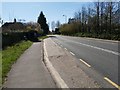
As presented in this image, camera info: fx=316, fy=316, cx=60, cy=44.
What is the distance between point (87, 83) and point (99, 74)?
2.80 metres

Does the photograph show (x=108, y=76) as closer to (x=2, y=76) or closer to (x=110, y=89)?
(x=110, y=89)

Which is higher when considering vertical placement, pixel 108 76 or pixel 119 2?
pixel 119 2

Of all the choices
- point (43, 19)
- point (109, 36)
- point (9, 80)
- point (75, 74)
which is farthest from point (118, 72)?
point (43, 19)

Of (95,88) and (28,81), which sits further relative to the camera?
(28,81)

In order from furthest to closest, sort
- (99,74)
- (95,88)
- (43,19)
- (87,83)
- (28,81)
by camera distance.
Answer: (43,19) < (99,74) < (28,81) < (87,83) < (95,88)

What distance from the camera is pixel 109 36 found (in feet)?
178

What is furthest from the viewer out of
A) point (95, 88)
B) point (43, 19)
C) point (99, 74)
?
point (43, 19)

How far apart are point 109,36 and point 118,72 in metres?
41.8

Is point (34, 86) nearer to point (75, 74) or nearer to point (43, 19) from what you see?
point (75, 74)

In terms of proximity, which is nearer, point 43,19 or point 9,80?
point 9,80

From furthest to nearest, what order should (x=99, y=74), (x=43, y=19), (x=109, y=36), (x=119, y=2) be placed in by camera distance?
1. (x=43, y=19)
2. (x=119, y=2)
3. (x=109, y=36)
4. (x=99, y=74)

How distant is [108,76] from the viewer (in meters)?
12.1

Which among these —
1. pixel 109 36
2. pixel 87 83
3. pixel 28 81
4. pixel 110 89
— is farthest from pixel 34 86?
pixel 109 36

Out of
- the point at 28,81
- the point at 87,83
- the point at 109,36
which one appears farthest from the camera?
the point at 109,36
